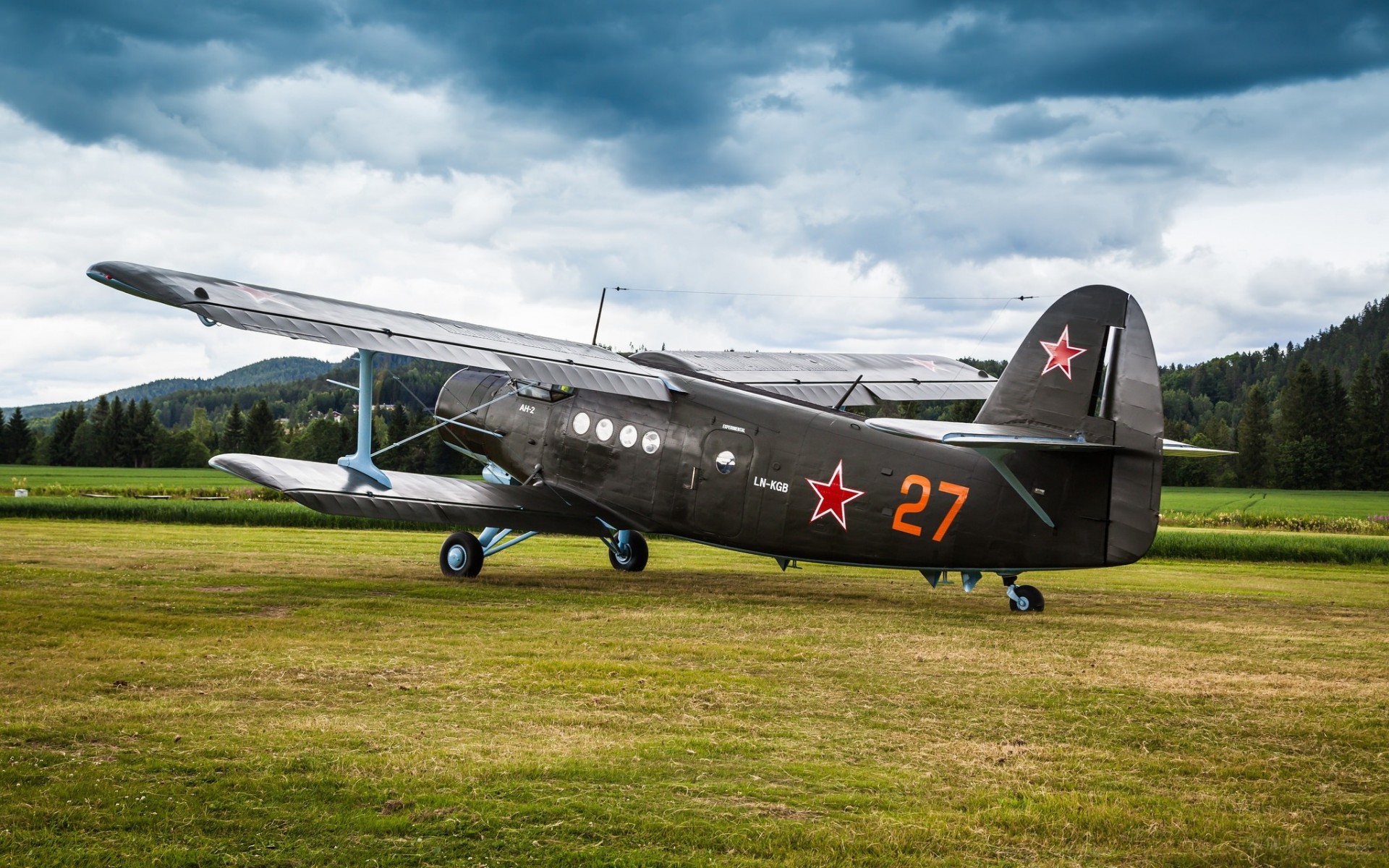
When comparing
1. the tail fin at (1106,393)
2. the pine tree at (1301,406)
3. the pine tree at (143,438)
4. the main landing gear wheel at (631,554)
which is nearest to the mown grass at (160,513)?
the main landing gear wheel at (631,554)

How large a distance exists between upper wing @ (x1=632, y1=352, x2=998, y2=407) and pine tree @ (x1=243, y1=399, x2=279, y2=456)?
5867cm

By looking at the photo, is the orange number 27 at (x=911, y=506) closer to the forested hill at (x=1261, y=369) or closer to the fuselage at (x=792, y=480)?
the fuselage at (x=792, y=480)

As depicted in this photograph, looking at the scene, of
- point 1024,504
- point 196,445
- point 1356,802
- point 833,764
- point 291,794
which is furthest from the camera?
point 196,445

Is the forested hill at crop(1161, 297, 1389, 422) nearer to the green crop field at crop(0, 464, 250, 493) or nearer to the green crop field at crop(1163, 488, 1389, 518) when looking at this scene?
the green crop field at crop(1163, 488, 1389, 518)

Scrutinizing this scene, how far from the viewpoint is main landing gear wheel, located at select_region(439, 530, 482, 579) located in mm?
14477

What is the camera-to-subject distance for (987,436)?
1016 cm

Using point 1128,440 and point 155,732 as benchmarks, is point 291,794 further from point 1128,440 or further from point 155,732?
point 1128,440

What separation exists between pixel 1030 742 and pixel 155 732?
16.2 ft

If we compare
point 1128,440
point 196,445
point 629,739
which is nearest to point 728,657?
point 629,739

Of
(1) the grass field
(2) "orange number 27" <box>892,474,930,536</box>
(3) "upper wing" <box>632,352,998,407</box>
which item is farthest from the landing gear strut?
(3) "upper wing" <box>632,352,998,407</box>

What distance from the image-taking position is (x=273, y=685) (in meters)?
6.95

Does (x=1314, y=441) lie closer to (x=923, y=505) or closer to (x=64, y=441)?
(x=923, y=505)

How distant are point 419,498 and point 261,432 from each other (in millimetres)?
62599

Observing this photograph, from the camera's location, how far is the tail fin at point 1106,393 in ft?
34.4
